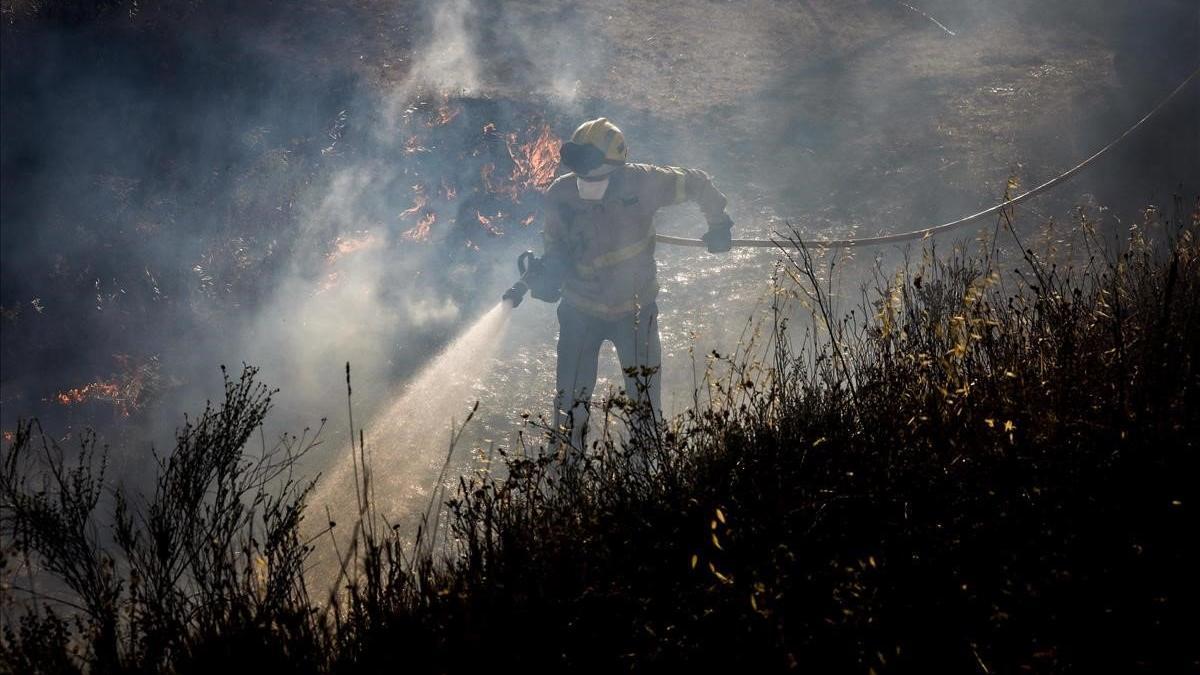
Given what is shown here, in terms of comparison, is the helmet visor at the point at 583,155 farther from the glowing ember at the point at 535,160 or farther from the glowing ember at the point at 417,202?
the glowing ember at the point at 417,202

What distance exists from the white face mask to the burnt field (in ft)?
4.05


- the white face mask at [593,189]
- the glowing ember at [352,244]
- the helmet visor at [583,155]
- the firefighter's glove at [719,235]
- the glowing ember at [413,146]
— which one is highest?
the glowing ember at [413,146]

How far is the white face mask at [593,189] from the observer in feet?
17.5

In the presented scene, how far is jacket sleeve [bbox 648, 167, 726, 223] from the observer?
216 inches

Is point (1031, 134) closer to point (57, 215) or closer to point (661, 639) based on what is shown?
point (661, 639)

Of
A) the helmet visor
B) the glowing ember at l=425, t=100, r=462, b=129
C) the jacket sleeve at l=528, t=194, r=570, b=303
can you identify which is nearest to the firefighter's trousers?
the jacket sleeve at l=528, t=194, r=570, b=303

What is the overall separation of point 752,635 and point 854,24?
44.0ft

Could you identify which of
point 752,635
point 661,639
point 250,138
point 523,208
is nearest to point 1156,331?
point 752,635

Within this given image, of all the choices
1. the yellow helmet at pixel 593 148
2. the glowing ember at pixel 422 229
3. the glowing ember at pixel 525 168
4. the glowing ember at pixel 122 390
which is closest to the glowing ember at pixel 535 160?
the glowing ember at pixel 525 168

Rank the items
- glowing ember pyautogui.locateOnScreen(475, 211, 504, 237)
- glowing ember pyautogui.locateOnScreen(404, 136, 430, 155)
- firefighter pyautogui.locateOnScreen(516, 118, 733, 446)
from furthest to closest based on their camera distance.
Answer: glowing ember pyautogui.locateOnScreen(404, 136, 430, 155), glowing ember pyautogui.locateOnScreen(475, 211, 504, 237), firefighter pyautogui.locateOnScreen(516, 118, 733, 446)

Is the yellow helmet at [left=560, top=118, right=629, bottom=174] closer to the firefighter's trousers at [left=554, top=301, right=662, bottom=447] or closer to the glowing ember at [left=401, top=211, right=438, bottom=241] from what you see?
the firefighter's trousers at [left=554, top=301, right=662, bottom=447]

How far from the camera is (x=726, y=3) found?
47.0 ft

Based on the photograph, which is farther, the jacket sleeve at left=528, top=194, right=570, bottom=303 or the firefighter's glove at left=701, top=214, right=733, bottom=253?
the firefighter's glove at left=701, top=214, right=733, bottom=253

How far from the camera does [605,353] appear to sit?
294 inches
